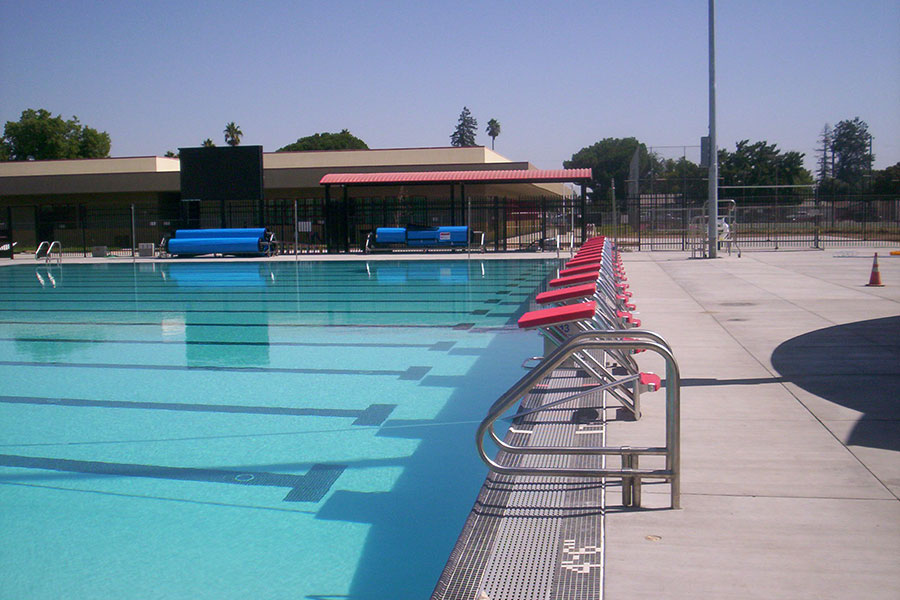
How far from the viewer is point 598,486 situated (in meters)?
4.07

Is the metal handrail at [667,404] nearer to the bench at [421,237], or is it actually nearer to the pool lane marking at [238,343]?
the pool lane marking at [238,343]

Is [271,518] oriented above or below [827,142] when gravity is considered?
below

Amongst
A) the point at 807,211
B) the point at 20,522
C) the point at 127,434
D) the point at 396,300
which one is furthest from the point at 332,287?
the point at 807,211

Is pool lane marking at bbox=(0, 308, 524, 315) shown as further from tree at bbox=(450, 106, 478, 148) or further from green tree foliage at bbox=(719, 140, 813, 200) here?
tree at bbox=(450, 106, 478, 148)

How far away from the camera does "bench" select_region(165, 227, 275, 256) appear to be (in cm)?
2917

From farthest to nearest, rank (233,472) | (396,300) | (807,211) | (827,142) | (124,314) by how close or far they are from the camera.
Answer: (827,142) → (807,211) → (396,300) → (124,314) → (233,472)

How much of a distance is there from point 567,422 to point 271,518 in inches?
79.7

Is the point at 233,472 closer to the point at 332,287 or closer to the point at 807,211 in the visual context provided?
the point at 332,287

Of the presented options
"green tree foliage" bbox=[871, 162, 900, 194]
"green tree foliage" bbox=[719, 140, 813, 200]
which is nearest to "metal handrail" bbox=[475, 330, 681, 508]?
"green tree foliage" bbox=[871, 162, 900, 194]

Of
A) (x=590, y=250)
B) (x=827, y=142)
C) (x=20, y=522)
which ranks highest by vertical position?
(x=827, y=142)

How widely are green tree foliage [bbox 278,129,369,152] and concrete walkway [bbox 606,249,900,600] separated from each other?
84.9m

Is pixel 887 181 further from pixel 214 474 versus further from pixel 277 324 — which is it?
pixel 214 474

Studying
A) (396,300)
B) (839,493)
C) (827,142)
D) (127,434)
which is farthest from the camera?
(827,142)

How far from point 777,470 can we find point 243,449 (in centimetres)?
333
